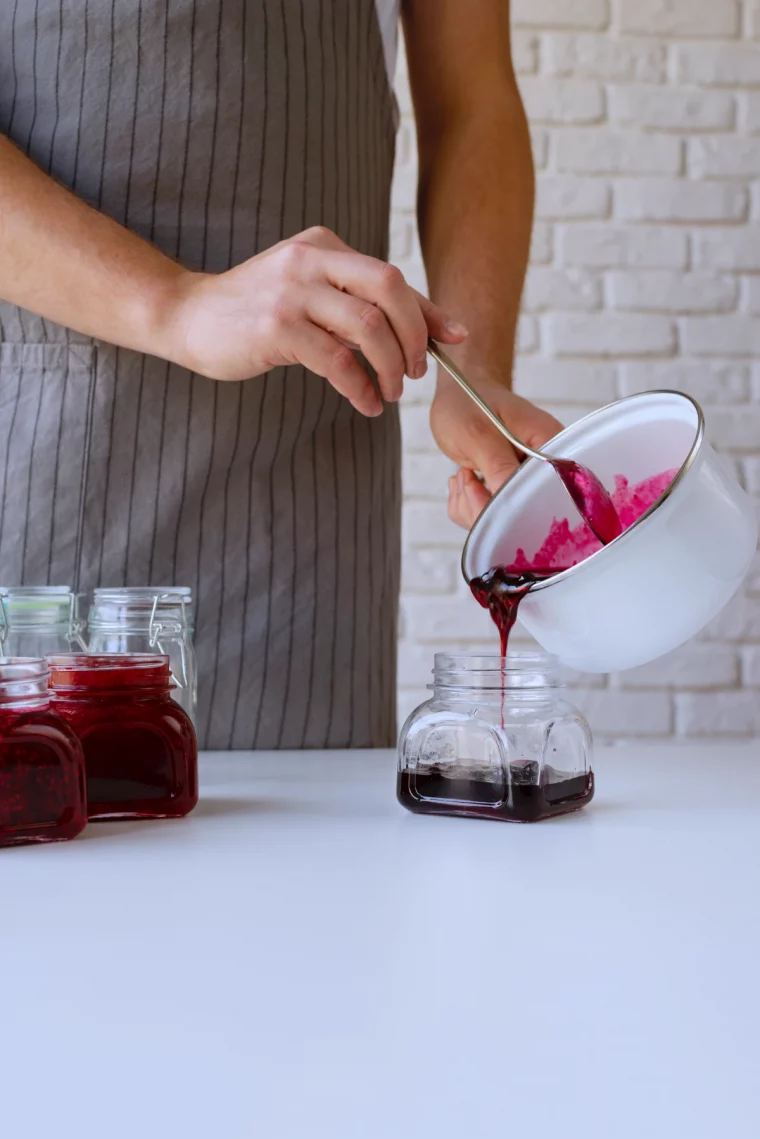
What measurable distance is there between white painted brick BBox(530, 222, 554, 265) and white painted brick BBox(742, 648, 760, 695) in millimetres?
742

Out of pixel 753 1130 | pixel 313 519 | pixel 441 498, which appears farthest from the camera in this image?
pixel 441 498

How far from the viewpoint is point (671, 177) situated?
219cm

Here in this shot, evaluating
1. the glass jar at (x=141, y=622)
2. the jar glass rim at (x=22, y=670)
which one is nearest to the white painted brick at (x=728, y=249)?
the glass jar at (x=141, y=622)

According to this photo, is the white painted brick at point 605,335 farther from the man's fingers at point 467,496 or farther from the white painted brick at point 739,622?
the man's fingers at point 467,496

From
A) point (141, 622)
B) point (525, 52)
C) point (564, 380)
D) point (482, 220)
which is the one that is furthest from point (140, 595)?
point (525, 52)

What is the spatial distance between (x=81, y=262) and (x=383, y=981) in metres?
0.71

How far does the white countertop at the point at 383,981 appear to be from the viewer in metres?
0.35

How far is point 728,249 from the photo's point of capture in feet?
7.22

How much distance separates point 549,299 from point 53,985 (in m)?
1.85

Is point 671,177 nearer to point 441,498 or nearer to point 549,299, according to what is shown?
point 549,299

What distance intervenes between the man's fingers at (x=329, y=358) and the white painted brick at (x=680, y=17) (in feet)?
5.07

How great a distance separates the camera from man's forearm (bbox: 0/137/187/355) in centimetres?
99

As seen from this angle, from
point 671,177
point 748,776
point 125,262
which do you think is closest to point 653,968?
point 748,776

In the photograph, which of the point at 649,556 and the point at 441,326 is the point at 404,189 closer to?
the point at 441,326
